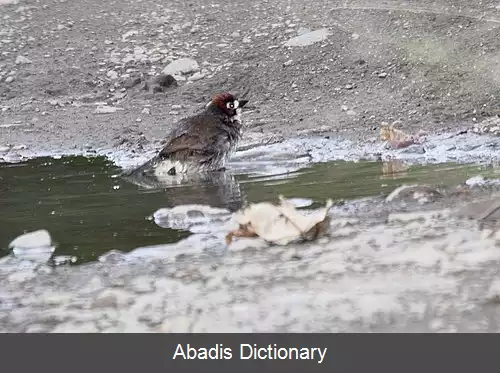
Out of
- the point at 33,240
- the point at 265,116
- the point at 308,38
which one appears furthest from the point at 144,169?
the point at 308,38

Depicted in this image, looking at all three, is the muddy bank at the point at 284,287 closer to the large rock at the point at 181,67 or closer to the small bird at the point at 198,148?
the small bird at the point at 198,148

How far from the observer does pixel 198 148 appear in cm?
672

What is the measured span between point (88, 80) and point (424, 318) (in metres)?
9.29

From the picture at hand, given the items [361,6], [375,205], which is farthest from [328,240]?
[361,6]

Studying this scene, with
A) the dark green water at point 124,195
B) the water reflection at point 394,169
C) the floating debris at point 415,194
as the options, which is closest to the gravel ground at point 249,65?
the water reflection at point 394,169

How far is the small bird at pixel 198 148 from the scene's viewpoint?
6.75 m


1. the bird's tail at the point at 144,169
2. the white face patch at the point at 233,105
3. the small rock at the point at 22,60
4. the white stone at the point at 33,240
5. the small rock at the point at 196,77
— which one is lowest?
the small rock at the point at 22,60

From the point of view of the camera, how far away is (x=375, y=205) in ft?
15.3

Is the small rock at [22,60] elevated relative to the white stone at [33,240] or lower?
lower

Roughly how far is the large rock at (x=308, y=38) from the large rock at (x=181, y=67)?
4.12ft

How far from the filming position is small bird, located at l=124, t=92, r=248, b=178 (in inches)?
266

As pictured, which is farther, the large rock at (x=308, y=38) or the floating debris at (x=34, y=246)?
the large rock at (x=308, y=38)

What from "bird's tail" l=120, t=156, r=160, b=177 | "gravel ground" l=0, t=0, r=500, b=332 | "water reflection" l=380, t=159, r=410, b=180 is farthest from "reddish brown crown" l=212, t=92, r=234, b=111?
"water reflection" l=380, t=159, r=410, b=180

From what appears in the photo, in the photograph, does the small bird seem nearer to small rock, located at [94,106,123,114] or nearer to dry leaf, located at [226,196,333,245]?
dry leaf, located at [226,196,333,245]
